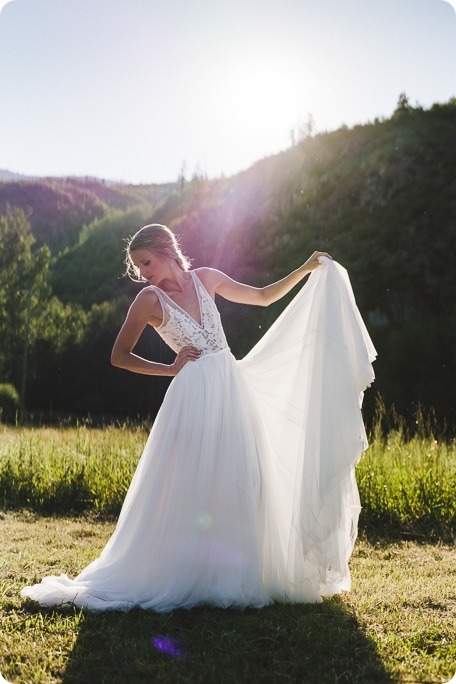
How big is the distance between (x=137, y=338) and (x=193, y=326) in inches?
12.6

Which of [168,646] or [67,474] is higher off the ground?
[168,646]

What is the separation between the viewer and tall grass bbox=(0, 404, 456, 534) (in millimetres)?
5254

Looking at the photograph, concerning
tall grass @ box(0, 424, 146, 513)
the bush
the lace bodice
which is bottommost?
the bush

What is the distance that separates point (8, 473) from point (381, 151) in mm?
22434

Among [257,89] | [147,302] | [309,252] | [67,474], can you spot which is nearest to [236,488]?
[147,302]

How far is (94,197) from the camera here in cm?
4803

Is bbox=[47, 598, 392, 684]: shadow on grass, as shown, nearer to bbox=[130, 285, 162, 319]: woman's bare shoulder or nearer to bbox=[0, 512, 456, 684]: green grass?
bbox=[0, 512, 456, 684]: green grass

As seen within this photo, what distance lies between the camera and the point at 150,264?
11.3ft

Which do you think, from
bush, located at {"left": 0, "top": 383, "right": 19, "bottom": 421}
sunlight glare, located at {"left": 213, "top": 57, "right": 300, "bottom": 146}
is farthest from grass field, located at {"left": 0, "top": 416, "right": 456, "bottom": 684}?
bush, located at {"left": 0, "top": 383, "right": 19, "bottom": 421}

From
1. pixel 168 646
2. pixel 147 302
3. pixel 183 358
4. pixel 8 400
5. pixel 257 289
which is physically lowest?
pixel 8 400

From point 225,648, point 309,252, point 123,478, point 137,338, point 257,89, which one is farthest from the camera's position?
point 309,252

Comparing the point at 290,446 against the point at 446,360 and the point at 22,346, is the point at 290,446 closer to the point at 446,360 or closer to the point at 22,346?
the point at 446,360

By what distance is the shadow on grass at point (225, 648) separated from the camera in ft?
7.95

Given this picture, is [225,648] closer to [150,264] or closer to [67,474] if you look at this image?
[150,264]
